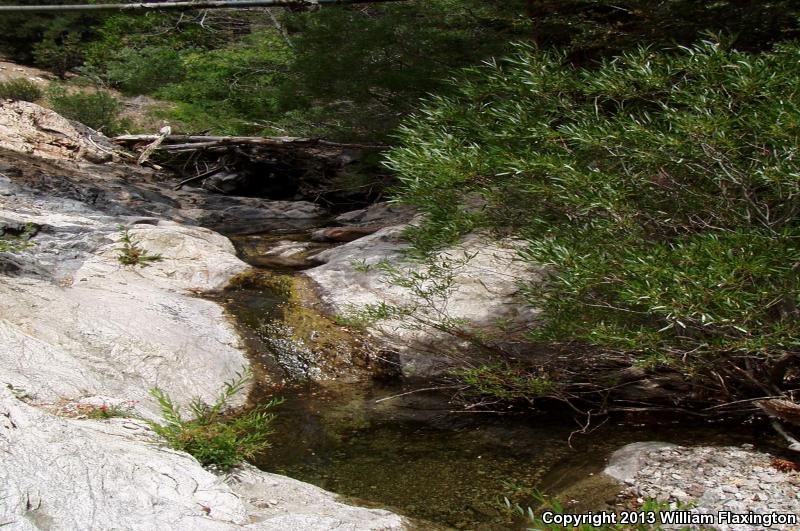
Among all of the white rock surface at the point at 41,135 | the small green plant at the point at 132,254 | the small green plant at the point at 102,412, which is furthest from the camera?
the white rock surface at the point at 41,135

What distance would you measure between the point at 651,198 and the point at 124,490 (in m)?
3.72

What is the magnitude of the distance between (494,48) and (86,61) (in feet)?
46.2

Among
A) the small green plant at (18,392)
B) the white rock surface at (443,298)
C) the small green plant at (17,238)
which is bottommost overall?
the white rock surface at (443,298)

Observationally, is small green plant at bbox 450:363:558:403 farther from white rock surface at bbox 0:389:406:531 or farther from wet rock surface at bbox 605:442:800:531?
white rock surface at bbox 0:389:406:531

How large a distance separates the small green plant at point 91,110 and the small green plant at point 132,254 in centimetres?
794

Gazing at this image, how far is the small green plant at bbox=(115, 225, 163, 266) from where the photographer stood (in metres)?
7.53

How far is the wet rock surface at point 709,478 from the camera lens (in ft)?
12.1

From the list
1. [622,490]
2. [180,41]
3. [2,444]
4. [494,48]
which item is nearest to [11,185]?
[494,48]

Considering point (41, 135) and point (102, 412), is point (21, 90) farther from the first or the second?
point (102, 412)

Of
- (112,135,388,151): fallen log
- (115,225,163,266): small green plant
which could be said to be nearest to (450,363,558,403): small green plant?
(115,225,163,266): small green plant

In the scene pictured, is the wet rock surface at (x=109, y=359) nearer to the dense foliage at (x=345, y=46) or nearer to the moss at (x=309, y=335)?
the moss at (x=309, y=335)

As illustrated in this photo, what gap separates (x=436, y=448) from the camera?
523cm

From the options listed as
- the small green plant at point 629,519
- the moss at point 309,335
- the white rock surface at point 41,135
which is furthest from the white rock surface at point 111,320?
the white rock surface at point 41,135

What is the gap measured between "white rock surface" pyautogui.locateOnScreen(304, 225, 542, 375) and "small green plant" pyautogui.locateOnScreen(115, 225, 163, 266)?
5.82 ft
